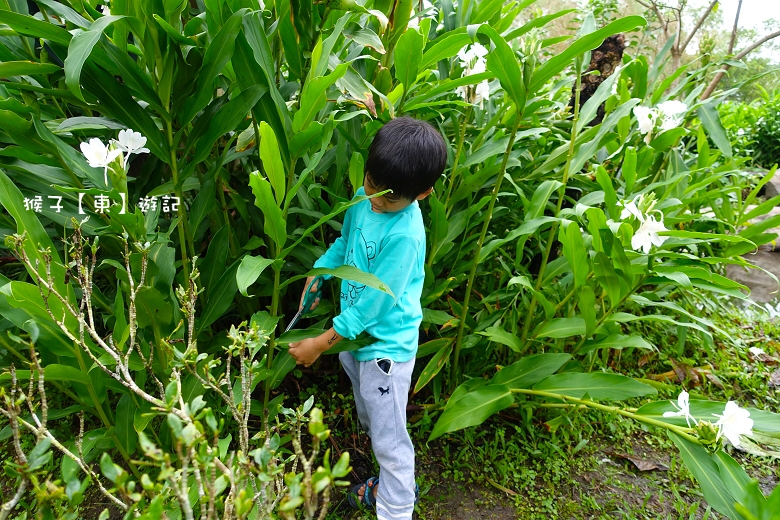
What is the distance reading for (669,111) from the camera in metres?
1.75

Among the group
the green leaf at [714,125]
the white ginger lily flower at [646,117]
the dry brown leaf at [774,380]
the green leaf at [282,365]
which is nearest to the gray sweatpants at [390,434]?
the green leaf at [282,365]

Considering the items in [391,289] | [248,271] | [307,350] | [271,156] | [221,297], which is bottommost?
[307,350]

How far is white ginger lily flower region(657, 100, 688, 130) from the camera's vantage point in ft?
5.72

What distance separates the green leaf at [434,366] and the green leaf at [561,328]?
0.98 ft

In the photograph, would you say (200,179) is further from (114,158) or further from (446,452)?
(446,452)

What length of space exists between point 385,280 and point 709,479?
0.90 meters

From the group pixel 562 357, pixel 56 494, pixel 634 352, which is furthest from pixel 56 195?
pixel 634 352

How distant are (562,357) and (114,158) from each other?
1324 millimetres

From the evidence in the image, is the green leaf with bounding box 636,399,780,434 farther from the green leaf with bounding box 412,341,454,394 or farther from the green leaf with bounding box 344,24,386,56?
the green leaf with bounding box 344,24,386,56

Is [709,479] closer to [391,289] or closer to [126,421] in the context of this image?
[391,289]

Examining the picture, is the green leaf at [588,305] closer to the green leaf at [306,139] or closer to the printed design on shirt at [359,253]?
the printed design on shirt at [359,253]

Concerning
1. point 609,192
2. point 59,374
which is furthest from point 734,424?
point 59,374

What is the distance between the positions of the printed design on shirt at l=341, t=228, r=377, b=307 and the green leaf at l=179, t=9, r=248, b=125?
496mm

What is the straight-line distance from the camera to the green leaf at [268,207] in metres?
0.99
